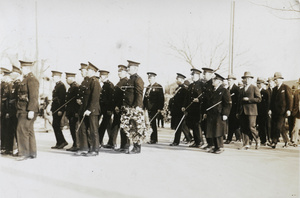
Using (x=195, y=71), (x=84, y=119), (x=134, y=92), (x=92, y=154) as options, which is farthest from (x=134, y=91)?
(x=195, y=71)

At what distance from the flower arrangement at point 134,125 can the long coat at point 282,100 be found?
3.09m

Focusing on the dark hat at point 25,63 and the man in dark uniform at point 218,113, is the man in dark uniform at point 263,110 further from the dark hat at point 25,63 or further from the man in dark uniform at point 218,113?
the dark hat at point 25,63

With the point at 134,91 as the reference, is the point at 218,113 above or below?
below

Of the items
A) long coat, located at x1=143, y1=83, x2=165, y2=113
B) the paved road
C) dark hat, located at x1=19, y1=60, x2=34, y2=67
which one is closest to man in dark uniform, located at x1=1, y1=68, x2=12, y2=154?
the paved road

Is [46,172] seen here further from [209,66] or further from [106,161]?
[209,66]

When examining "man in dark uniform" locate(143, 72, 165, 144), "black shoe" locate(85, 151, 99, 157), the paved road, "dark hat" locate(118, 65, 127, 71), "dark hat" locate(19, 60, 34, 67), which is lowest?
the paved road

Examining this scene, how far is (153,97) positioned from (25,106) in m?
3.57

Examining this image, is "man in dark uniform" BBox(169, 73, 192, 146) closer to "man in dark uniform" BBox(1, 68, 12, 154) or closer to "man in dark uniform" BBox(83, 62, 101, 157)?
"man in dark uniform" BBox(83, 62, 101, 157)

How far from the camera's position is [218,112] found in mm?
7082

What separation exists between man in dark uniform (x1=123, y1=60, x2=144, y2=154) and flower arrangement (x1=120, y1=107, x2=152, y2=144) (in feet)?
0.22

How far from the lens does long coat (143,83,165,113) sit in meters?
8.59

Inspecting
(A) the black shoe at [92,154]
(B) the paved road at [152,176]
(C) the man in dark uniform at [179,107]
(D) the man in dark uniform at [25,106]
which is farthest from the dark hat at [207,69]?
(D) the man in dark uniform at [25,106]

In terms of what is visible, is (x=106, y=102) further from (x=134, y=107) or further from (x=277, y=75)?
(x=277, y=75)

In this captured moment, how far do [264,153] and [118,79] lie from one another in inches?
147
